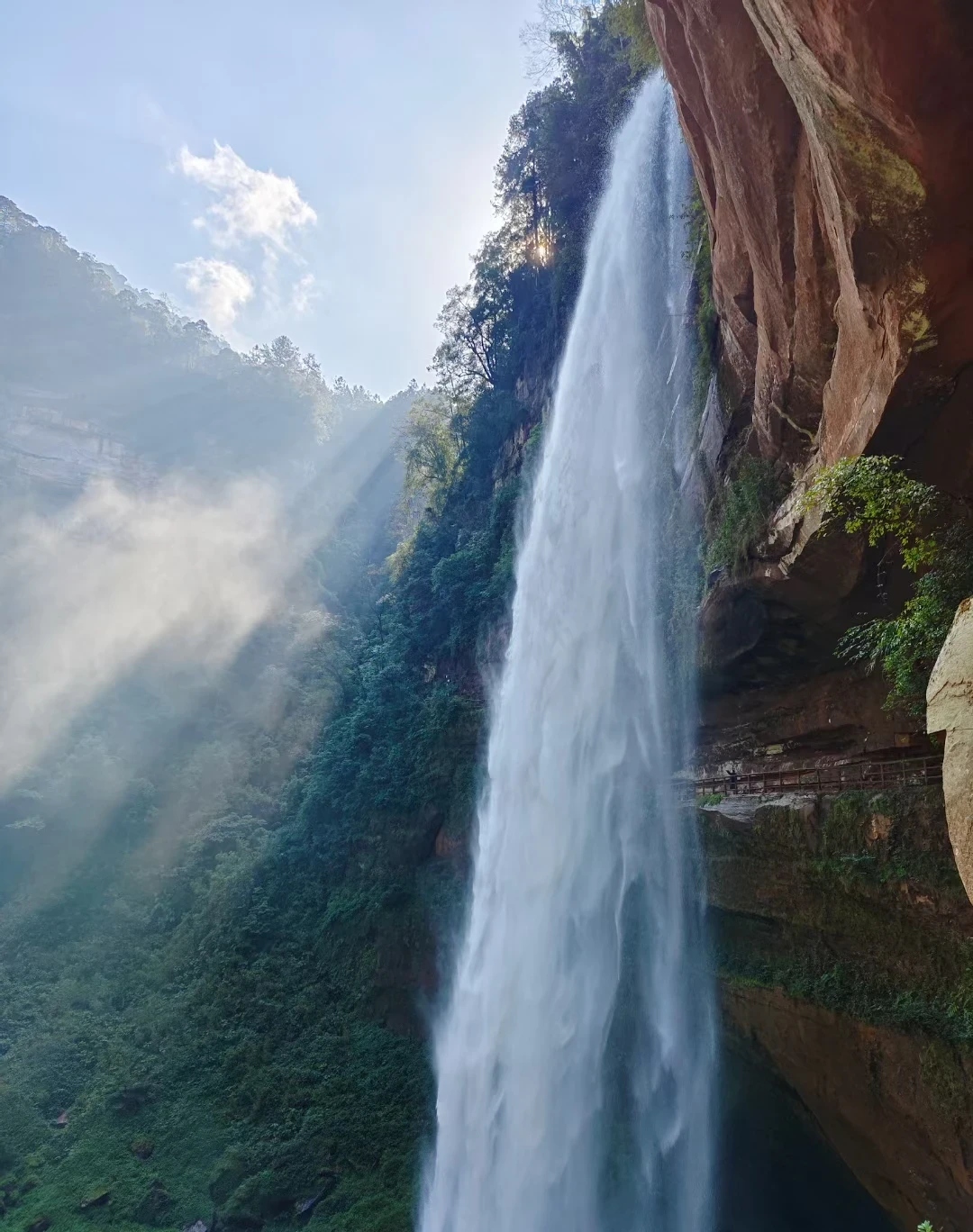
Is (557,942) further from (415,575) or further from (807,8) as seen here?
(415,575)

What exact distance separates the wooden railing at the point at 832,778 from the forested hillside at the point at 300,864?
7439 mm

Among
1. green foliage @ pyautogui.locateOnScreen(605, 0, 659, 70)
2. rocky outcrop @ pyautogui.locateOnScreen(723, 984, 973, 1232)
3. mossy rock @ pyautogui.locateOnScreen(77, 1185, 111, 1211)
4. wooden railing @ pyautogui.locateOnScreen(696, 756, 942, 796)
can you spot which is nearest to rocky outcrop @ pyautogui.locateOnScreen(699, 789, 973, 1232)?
rocky outcrop @ pyautogui.locateOnScreen(723, 984, 973, 1232)

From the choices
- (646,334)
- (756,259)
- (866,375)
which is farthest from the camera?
(646,334)

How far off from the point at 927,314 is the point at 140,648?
3183 centimetres

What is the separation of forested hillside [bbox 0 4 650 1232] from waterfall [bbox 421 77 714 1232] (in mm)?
2156

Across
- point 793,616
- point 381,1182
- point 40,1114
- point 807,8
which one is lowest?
point 381,1182

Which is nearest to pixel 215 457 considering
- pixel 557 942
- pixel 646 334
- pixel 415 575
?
pixel 415 575

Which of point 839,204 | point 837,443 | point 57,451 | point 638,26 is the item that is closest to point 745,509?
point 837,443

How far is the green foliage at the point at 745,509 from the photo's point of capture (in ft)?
30.1

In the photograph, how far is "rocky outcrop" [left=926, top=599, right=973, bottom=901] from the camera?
352 cm

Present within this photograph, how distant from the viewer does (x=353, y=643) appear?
101ft

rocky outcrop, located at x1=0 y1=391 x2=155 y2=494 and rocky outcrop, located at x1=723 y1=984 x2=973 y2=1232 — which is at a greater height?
rocky outcrop, located at x1=0 y1=391 x2=155 y2=494

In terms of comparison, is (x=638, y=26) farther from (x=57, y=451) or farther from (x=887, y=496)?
(x=57, y=451)

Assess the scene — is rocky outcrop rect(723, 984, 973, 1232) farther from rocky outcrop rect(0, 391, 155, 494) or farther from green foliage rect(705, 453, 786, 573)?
rocky outcrop rect(0, 391, 155, 494)
